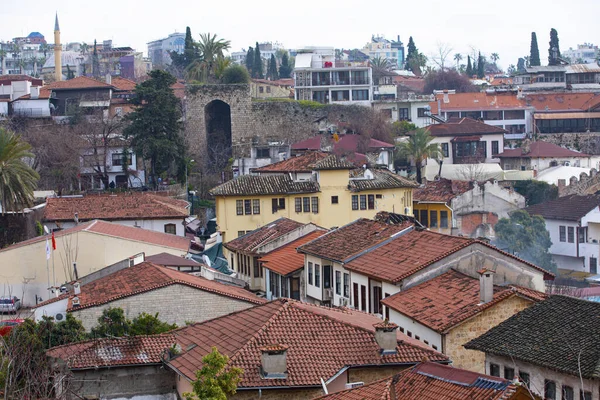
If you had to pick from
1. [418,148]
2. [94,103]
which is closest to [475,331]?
[418,148]

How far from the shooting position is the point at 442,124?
85.5 metres

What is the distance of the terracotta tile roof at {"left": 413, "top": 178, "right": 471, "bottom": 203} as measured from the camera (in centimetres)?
6288

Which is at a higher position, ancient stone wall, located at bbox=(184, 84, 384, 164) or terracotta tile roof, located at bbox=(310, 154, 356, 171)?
ancient stone wall, located at bbox=(184, 84, 384, 164)

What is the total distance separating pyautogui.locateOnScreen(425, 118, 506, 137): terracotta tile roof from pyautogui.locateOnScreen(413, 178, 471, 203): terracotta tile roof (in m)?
17.1

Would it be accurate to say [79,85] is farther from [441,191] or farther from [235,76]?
[441,191]

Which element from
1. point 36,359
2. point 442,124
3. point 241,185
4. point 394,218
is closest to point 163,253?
point 394,218

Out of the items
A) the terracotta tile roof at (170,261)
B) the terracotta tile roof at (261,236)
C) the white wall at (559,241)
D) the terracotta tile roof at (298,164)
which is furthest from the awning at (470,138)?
the terracotta tile roof at (170,261)

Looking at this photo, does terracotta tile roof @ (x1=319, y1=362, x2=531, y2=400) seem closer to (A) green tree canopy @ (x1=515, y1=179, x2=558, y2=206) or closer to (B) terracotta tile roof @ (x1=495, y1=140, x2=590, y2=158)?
(A) green tree canopy @ (x1=515, y1=179, x2=558, y2=206)

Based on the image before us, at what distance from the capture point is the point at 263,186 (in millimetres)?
55344

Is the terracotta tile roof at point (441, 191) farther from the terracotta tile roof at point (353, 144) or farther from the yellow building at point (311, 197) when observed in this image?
the terracotta tile roof at point (353, 144)

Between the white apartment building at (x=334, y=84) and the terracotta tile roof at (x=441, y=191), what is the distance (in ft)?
72.4

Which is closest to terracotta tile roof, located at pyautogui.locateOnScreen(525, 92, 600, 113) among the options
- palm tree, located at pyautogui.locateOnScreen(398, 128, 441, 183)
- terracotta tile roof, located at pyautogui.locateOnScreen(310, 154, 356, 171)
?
palm tree, located at pyautogui.locateOnScreen(398, 128, 441, 183)

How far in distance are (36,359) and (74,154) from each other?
4765cm

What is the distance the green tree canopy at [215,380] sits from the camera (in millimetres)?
18906
